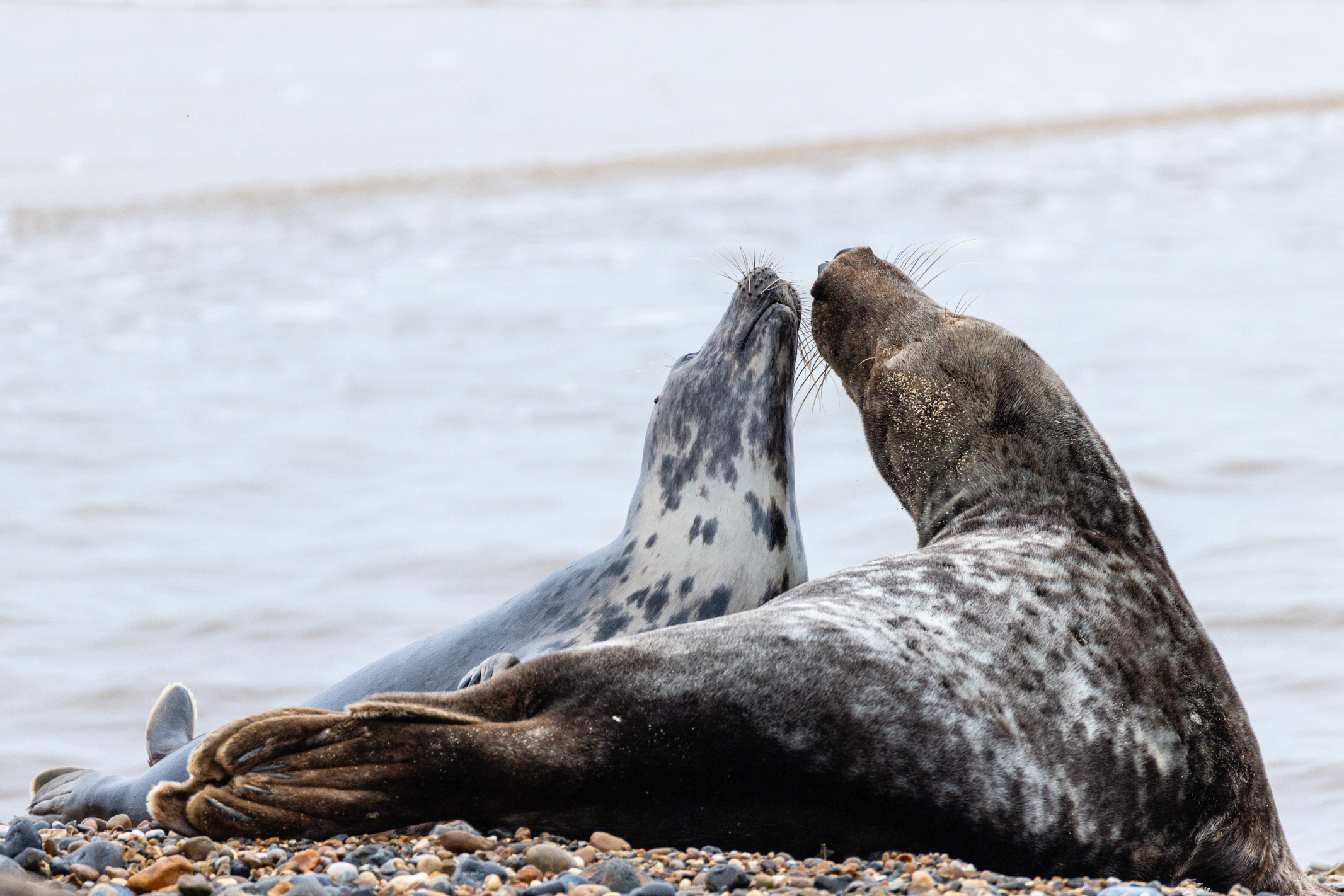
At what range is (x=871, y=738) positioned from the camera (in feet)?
8.75

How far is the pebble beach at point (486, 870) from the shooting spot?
2504 millimetres

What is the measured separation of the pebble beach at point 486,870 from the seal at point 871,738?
40 millimetres

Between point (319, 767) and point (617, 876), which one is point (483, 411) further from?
point (617, 876)

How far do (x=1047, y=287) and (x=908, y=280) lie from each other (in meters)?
7.43

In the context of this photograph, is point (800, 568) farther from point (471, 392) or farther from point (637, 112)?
point (637, 112)

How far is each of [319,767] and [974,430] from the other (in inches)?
68.6

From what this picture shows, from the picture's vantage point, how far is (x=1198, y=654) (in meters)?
3.22

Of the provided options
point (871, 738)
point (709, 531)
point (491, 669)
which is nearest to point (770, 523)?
point (709, 531)

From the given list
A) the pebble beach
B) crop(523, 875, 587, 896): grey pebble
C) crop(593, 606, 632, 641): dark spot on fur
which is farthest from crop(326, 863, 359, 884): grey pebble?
crop(593, 606, 632, 641): dark spot on fur

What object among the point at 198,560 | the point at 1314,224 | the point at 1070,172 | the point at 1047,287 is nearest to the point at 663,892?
the point at 198,560

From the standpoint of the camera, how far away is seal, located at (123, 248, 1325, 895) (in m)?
2.59

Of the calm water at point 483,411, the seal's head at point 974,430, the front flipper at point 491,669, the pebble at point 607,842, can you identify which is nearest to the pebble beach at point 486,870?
the pebble at point 607,842

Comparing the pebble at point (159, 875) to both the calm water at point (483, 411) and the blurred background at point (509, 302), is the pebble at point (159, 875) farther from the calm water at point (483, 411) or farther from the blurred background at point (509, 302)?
the blurred background at point (509, 302)

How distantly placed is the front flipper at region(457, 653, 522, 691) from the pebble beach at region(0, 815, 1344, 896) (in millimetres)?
396
